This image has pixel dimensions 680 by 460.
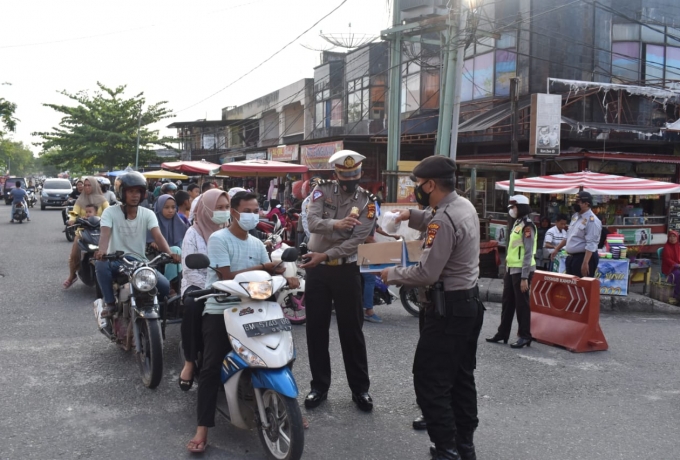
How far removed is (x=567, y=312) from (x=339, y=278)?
375cm

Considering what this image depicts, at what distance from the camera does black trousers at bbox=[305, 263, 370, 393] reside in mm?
4832

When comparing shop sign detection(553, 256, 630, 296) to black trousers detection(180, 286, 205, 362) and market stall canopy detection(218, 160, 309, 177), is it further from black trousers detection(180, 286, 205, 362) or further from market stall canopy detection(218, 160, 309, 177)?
market stall canopy detection(218, 160, 309, 177)

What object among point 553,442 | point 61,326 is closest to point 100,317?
point 61,326

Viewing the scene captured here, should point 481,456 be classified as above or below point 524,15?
below

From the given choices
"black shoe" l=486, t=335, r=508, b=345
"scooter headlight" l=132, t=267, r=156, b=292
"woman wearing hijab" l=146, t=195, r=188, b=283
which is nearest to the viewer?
"scooter headlight" l=132, t=267, r=156, b=292

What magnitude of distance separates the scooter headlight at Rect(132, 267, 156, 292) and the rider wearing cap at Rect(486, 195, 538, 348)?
3908 mm

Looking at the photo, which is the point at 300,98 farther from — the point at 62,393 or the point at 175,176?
the point at 62,393


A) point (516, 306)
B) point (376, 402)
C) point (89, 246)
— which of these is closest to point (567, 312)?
point (516, 306)

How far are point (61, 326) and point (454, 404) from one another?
206 inches

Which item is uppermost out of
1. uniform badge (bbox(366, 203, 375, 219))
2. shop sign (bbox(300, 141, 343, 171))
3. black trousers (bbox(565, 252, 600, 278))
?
shop sign (bbox(300, 141, 343, 171))

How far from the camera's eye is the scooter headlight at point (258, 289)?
3.92 m

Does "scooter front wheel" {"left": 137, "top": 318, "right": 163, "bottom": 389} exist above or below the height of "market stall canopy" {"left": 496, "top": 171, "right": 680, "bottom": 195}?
below

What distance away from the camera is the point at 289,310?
812 cm

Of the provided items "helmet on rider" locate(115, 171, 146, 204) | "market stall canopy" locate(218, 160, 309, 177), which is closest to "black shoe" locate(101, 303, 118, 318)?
"helmet on rider" locate(115, 171, 146, 204)
